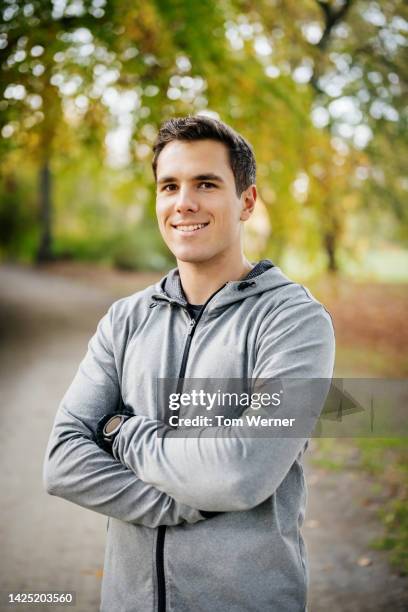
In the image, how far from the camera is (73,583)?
12.8 feet

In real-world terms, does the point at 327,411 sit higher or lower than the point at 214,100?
lower

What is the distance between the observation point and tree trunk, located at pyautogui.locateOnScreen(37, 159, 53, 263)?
22.3 metres

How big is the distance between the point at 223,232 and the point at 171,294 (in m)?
0.30

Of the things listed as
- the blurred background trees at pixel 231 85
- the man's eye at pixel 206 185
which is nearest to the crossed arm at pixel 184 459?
the man's eye at pixel 206 185

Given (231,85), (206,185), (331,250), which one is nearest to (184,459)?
(206,185)

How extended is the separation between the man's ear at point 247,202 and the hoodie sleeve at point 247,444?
1.49ft

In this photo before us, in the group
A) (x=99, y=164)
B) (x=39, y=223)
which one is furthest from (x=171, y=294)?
(x=39, y=223)

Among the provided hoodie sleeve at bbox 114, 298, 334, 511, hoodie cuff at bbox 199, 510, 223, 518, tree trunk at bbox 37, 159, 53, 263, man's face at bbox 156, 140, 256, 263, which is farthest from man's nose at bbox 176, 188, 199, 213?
tree trunk at bbox 37, 159, 53, 263

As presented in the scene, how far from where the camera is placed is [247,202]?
7.59ft

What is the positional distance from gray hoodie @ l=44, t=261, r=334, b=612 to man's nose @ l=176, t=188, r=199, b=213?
293 mm

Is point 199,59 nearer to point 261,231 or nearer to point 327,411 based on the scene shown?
point 261,231

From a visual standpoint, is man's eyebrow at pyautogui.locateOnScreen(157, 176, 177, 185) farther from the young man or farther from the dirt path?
the dirt path

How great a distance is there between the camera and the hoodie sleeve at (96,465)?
6.31ft

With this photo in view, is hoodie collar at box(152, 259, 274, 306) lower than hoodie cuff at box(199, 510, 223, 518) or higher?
higher
